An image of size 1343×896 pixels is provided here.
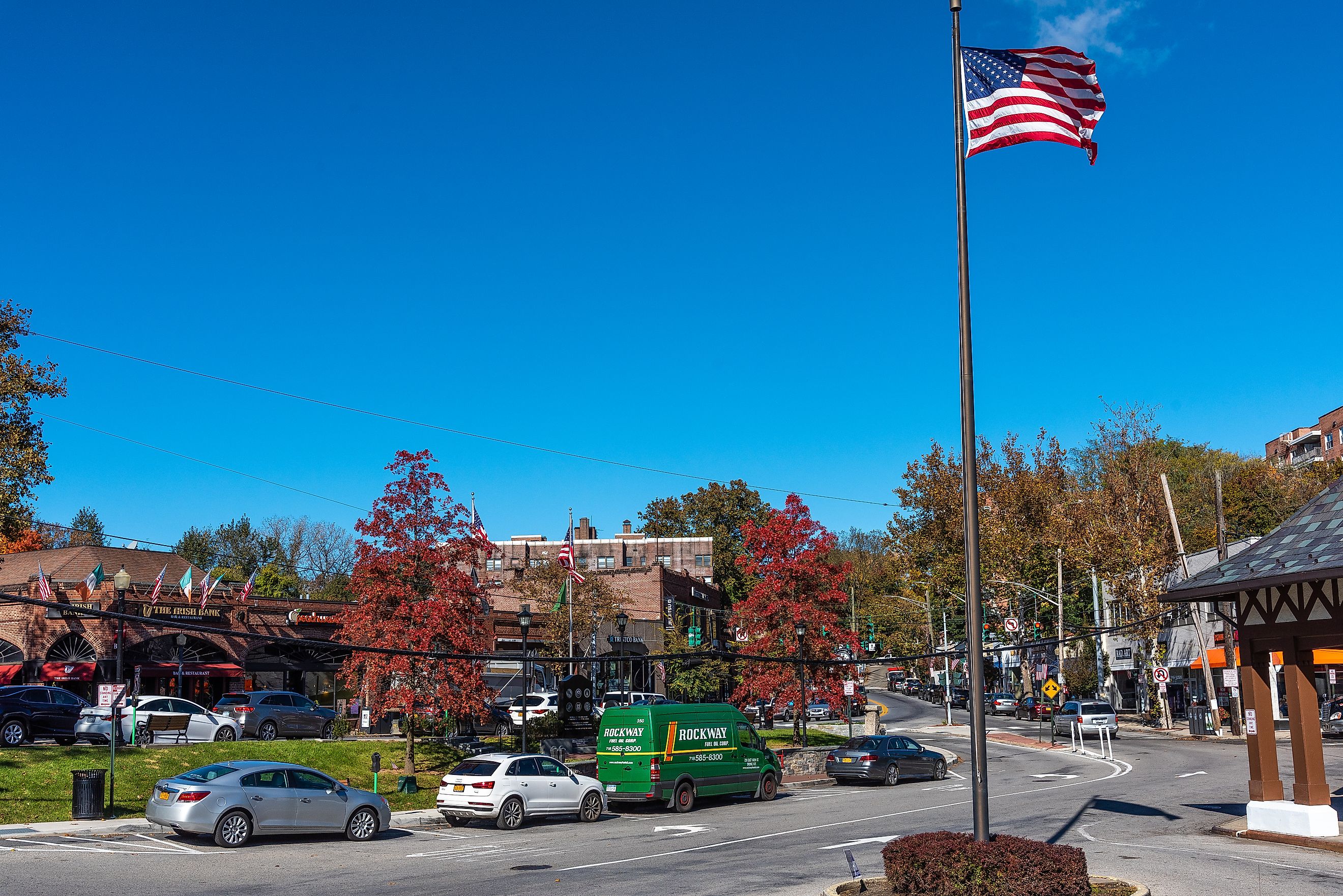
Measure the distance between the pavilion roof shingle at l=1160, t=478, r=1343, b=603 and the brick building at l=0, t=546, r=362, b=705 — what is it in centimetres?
A: 3561

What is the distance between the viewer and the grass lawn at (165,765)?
80.5ft

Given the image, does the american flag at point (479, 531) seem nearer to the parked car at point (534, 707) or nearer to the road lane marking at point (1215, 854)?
the parked car at point (534, 707)

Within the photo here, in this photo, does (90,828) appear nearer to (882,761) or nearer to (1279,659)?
(882,761)

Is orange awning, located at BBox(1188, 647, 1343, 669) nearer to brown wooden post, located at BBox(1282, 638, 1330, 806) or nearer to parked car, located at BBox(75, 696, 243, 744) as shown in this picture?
brown wooden post, located at BBox(1282, 638, 1330, 806)

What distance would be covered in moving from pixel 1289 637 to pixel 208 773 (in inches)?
770

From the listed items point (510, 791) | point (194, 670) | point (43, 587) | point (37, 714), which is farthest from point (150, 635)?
point (510, 791)

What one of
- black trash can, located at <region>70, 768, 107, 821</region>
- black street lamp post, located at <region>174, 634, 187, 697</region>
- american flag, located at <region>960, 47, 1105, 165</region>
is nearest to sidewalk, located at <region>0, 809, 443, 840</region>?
black trash can, located at <region>70, 768, 107, 821</region>

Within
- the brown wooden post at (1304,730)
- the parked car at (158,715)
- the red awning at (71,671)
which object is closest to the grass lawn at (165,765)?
the parked car at (158,715)

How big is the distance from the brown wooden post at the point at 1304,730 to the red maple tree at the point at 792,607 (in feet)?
76.3

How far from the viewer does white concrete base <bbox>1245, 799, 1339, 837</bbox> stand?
19.1 meters

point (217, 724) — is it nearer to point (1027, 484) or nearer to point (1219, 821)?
point (1219, 821)

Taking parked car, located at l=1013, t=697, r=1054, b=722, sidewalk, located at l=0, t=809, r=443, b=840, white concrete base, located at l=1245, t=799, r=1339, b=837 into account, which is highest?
white concrete base, located at l=1245, t=799, r=1339, b=837

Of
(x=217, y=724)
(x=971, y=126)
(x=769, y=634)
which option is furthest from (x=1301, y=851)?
(x=217, y=724)

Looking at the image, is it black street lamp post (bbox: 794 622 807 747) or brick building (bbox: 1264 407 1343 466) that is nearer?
black street lamp post (bbox: 794 622 807 747)
